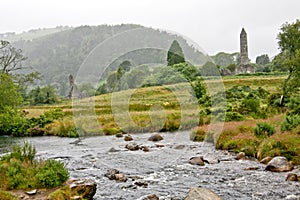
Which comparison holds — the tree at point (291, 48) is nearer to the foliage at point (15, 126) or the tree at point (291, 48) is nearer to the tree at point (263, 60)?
the foliage at point (15, 126)

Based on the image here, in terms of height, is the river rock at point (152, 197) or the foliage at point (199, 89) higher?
the foliage at point (199, 89)

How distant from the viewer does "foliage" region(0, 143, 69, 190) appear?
14891 mm

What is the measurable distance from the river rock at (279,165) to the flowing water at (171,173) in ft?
1.80

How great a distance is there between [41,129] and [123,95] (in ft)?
46.3

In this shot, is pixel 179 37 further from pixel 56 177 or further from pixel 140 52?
pixel 56 177

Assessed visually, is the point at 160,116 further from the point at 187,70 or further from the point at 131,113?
the point at 187,70

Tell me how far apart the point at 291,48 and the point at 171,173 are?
2965 cm

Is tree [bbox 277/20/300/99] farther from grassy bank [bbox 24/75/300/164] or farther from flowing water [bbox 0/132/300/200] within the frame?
flowing water [bbox 0/132/300/200]

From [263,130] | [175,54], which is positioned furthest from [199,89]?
[263,130]

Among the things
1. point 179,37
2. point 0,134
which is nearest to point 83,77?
point 179,37

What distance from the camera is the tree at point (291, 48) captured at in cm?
4006

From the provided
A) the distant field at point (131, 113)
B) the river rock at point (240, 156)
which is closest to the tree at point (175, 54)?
the distant field at point (131, 113)

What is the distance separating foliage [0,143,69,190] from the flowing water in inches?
80.4

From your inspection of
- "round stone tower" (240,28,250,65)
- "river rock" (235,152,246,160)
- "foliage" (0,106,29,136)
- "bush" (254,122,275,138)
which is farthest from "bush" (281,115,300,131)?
"round stone tower" (240,28,250,65)
